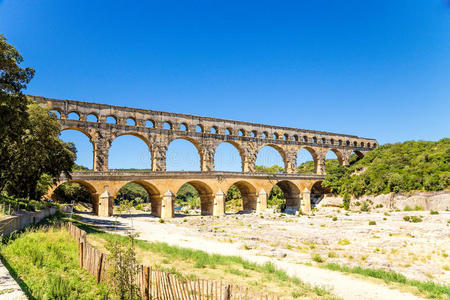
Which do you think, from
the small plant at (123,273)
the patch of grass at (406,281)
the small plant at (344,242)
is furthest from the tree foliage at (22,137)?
the small plant at (344,242)

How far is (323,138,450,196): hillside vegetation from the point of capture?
3709 cm

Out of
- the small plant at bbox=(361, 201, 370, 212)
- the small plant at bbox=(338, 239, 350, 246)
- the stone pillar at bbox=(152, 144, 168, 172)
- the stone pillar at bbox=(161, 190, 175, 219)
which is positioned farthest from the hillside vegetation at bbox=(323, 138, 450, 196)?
the stone pillar at bbox=(161, 190, 175, 219)

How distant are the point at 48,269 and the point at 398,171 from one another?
1728 inches

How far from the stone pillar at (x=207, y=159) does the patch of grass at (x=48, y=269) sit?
104 feet

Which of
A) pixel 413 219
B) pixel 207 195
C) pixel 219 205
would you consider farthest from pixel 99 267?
pixel 207 195

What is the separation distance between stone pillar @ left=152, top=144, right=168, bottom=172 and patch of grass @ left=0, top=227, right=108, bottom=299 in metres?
28.4

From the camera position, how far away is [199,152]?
1709 inches

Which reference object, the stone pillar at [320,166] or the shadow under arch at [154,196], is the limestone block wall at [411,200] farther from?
the shadow under arch at [154,196]

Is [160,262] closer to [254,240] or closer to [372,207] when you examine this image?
[254,240]

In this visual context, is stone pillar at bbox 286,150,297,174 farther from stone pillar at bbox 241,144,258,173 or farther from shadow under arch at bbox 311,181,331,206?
stone pillar at bbox 241,144,258,173

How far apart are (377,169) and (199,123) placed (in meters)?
26.7

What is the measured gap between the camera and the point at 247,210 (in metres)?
44.3

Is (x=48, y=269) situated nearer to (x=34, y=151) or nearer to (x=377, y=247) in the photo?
(x=34, y=151)

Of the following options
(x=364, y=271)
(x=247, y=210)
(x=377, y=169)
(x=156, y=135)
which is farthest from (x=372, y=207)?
(x=364, y=271)
